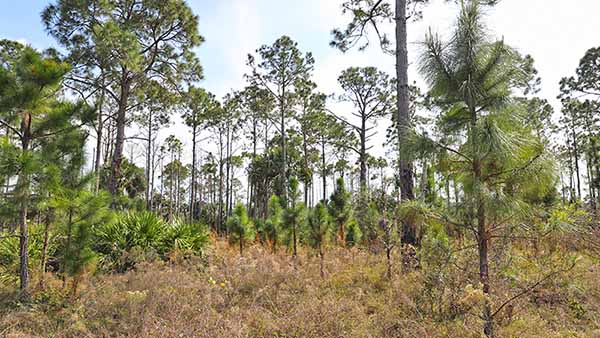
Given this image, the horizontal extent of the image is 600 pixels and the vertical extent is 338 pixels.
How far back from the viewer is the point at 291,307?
210 inches

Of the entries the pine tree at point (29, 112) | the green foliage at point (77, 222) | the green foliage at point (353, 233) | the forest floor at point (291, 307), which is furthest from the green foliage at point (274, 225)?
the pine tree at point (29, 112)

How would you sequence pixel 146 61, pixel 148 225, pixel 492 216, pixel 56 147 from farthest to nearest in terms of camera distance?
1. pixel 146 61
2. pixel 148 225
3. pixel 56 147
4. pixel 492 216

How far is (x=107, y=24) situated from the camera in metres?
9.60

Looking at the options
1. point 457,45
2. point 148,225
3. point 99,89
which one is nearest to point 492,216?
point 457,45

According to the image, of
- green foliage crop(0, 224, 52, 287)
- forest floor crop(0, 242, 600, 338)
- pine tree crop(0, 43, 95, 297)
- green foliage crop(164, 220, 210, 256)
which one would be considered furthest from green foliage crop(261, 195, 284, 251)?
pine tree crop(0, 43, 95, 297)

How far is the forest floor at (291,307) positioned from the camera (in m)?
4.41

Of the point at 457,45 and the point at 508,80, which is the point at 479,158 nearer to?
the point at 508,80

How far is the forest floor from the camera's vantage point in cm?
441

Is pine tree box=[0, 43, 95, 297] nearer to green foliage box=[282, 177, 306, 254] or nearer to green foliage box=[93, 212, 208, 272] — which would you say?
green foliage box=[93, 212, 208, 272]

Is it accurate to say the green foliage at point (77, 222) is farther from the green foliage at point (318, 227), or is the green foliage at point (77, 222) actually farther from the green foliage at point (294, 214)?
the green foliage at point (294, 214)

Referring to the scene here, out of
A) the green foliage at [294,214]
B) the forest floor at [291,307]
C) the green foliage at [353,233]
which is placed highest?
the green foliage at [294,214]

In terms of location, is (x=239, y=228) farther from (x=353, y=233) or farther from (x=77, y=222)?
(x=77, y=222)

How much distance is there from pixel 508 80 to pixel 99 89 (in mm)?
12475

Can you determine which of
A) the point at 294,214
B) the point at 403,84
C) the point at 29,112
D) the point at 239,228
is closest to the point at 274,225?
the point at 239,228
